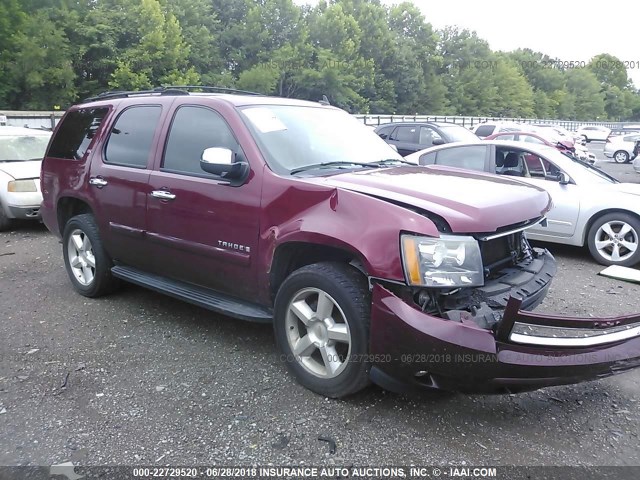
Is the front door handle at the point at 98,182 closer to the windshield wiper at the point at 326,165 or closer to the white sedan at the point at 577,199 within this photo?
the windshield wiper at the point at 326,165

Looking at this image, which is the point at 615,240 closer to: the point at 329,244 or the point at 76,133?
the point at 329,244

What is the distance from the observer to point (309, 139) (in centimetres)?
386

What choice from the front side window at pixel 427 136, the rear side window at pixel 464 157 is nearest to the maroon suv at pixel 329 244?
the rear side window at pixel 464 157

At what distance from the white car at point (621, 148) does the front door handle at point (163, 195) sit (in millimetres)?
25508

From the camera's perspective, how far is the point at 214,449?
8.89 feet

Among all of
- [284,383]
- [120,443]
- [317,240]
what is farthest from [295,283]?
[120,443]

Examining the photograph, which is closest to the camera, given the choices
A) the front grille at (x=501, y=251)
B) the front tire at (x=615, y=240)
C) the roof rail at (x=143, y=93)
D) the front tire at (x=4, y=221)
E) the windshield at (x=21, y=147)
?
the front grille at (x=501, y=251)

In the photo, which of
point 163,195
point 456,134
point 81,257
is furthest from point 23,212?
point 456,134

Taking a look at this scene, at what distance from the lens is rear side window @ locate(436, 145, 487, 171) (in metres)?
7.44

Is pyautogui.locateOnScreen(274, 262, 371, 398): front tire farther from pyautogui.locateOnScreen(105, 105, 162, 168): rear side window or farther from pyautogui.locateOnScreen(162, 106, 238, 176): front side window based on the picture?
pyautogui.locateOnScreen(105, 105, 162, 168): rear side window

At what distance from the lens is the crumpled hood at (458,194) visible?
2.84 meters

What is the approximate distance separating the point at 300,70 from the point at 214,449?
173 feet

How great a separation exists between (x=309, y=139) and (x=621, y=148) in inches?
989

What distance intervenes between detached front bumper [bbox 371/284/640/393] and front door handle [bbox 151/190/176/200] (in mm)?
1890
